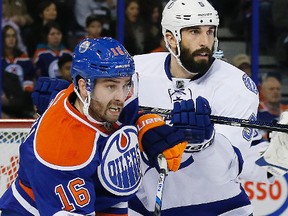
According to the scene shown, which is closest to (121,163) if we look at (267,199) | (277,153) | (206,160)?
(206,160)

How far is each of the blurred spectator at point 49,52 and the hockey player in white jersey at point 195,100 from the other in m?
2.34

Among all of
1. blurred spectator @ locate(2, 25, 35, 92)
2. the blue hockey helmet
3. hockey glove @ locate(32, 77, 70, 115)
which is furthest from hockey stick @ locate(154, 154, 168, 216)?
blurred spectator @ locate(2, 25, 35, 92)

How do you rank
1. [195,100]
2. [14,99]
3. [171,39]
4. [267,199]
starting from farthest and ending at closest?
1. [14,99]
2. [267,199]
3. [171,39]
4. [195,100]

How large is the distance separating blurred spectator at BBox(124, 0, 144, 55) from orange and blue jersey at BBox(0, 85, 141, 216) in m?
3.08

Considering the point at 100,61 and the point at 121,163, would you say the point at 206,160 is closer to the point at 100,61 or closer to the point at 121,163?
the point at 121,163

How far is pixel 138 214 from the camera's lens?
392cm

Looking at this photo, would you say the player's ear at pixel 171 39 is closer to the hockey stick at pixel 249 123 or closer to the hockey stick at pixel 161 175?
the hockey stick at pixel 249 123

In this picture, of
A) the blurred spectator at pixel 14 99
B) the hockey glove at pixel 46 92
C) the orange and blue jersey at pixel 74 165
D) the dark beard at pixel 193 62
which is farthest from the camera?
the blurred spectator at pixel 14 99

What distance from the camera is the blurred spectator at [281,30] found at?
21.2 feet

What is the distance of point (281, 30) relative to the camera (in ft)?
21.5

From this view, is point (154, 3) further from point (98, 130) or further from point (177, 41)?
point (98, 130)

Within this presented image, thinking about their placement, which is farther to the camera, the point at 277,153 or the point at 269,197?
the point at 269,197

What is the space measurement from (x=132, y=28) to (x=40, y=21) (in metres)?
0.61

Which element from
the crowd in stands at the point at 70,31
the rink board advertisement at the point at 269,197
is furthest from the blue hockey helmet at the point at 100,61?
the crowd in stands at the point at 70,31
